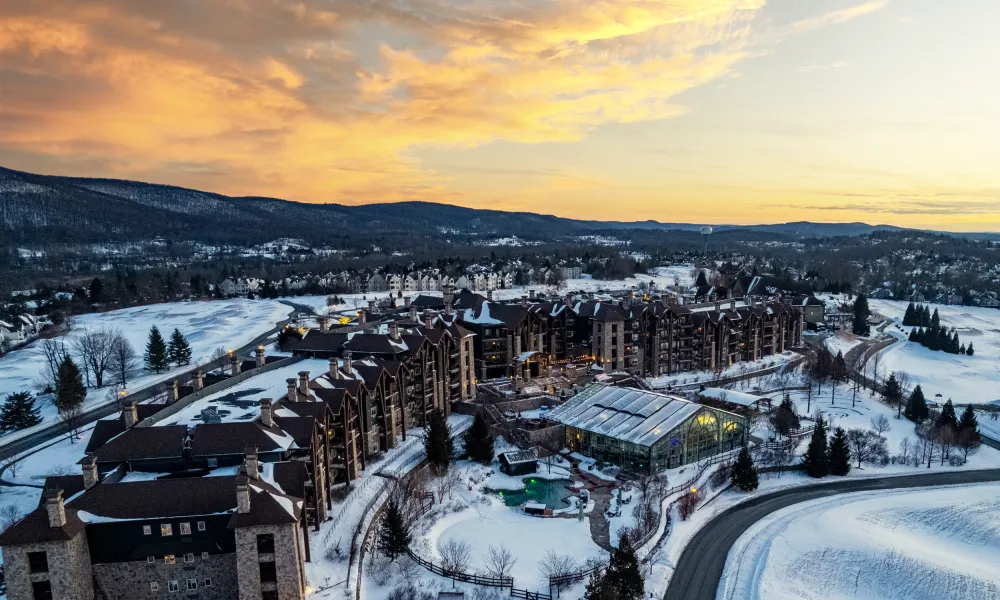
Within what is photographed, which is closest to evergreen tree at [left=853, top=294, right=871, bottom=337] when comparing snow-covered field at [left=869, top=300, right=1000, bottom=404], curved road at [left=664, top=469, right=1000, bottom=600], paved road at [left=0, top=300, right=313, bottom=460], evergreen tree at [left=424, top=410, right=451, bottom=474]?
snow-covered field at [left=869, top=300, right=1000, bottom=404]

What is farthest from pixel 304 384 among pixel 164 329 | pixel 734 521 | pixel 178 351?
pixel 164 329

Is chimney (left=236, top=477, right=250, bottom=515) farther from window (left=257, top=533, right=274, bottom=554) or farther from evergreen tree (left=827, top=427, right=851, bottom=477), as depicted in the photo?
evergreen tree (left=827, top=427, right=851, bottom=477)

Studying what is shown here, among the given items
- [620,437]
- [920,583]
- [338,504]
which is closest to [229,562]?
[338,504]

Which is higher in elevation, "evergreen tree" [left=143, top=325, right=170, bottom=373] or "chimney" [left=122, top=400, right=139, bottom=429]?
"chimney" [left=122, top=400, right=139, bottom=429]

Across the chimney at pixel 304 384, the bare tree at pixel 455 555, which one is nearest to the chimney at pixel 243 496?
the bare tree at pixel 455 555

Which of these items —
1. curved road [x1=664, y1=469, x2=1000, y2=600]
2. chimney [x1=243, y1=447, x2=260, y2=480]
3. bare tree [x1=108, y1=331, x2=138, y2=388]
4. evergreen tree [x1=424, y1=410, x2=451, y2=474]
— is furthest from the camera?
bare tree [x1=108, y1=331, x2=138, y2=388]

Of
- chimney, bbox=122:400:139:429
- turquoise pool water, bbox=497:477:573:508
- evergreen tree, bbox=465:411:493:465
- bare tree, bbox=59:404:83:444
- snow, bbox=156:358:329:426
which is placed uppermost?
chimney, bbox=122:400:139:429

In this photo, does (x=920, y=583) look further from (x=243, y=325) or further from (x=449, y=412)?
(x=243, y=325)

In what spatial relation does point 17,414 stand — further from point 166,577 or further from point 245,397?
point 166,577
